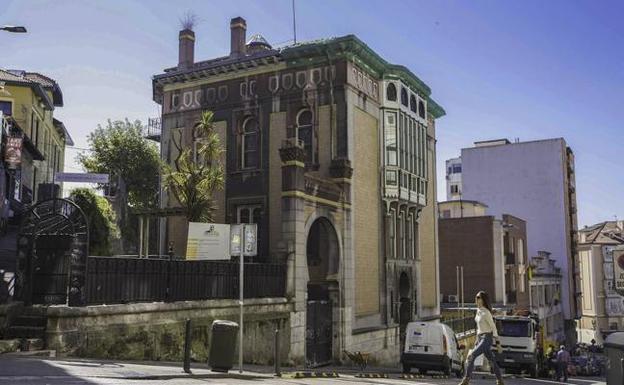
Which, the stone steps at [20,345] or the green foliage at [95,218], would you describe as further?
the green foliage at [95,218]

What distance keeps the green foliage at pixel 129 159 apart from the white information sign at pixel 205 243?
24.5 meters

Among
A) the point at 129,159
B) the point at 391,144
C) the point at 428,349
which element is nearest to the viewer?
the point at 428,349

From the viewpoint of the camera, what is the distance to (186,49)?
102 ft

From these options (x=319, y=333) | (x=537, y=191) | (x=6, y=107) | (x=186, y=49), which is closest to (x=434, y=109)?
(x=186, y=49)

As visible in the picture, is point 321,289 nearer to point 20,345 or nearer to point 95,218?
point 95,218

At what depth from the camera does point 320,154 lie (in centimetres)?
2580

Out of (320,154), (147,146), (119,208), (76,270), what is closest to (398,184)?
(320,154)

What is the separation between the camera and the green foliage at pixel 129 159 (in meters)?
41.3

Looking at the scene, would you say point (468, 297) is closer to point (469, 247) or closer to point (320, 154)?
point (469, 247)

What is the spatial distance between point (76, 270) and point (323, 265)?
13.7 metres

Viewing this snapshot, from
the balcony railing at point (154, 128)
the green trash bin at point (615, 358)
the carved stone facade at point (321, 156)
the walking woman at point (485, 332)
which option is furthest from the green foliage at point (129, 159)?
the green trash bin at point (615, 358)

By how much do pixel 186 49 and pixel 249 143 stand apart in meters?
6.88

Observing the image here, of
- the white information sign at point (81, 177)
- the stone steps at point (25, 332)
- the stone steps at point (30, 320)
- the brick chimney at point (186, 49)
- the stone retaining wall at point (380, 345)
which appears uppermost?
the brick chimney at point (186, 49)

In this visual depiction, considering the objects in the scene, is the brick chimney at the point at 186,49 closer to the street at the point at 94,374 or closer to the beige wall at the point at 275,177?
the beige wall at the point at 275,177
